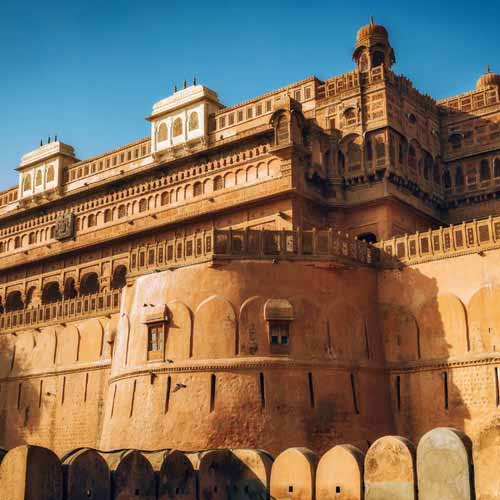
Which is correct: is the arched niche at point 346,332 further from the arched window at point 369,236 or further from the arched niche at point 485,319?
the arched window at point 369,236

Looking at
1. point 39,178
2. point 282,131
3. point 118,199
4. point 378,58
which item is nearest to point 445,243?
point 282,131

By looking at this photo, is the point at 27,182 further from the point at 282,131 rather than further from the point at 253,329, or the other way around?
the point at 253,329

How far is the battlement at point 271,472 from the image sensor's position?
1546 centimetres

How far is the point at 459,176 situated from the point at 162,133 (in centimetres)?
1545

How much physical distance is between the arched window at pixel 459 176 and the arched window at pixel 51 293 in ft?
71.9

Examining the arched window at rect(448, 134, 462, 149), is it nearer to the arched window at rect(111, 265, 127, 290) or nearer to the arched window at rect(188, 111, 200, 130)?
the arched window at rect(188, 111, 200, 130)

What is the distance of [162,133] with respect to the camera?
4225 centimetres

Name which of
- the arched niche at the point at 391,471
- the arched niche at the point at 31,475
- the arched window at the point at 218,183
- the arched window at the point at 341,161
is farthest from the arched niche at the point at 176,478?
the arched window at the point at 218,183

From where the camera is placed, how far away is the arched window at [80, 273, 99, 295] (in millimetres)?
42531

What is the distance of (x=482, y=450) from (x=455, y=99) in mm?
25611

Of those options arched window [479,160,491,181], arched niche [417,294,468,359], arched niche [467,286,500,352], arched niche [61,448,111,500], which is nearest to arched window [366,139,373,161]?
arched window [479,160,491,181]

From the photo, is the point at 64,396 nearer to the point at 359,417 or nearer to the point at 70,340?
the point at 70,340

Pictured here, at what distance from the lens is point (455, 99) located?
124 feet

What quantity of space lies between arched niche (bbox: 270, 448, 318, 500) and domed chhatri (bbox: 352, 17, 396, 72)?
22883mm
